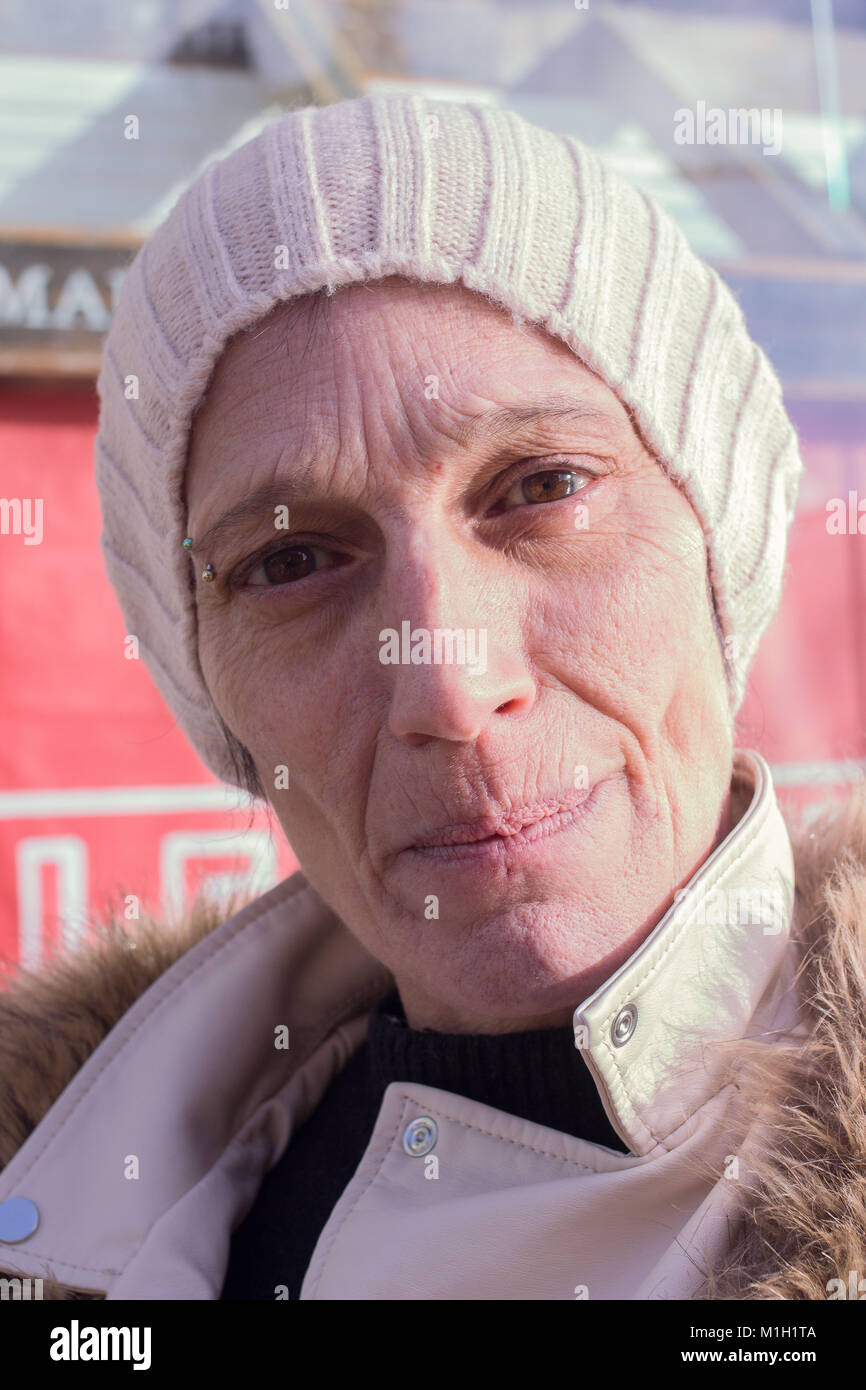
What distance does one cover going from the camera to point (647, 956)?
3.39ft

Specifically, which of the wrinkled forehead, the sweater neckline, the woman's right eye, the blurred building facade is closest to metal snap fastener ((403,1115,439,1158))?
the sweater neckline

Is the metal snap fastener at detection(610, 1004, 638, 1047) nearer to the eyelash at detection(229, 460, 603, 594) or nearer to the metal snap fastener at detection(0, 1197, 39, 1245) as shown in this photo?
the eyelash at detection(229, 460, 603, 594)

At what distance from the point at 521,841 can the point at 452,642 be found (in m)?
0.20

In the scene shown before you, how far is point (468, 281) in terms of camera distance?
3.83ft

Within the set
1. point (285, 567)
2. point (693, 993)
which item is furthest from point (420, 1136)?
point (285, 567)

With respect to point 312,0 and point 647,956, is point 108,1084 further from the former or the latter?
point 312,0

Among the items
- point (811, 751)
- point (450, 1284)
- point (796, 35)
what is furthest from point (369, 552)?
point (796, 35)

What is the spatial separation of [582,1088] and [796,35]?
3.76 m

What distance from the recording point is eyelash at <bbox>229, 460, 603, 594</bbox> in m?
1.14

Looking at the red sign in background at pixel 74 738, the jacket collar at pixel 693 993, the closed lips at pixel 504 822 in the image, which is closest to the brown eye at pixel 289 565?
the closed lips at pixel 504 822

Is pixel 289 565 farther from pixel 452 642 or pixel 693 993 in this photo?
pixel 693 993

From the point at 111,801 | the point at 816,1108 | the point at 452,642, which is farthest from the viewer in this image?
the point at 111,801

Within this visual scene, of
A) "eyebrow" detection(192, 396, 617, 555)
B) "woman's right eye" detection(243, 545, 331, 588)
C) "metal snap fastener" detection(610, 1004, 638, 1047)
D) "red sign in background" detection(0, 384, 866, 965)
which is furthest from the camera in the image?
"red sign in background" detection(0, 384, 866, 965)

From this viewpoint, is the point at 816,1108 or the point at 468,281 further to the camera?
the point at 468,281
